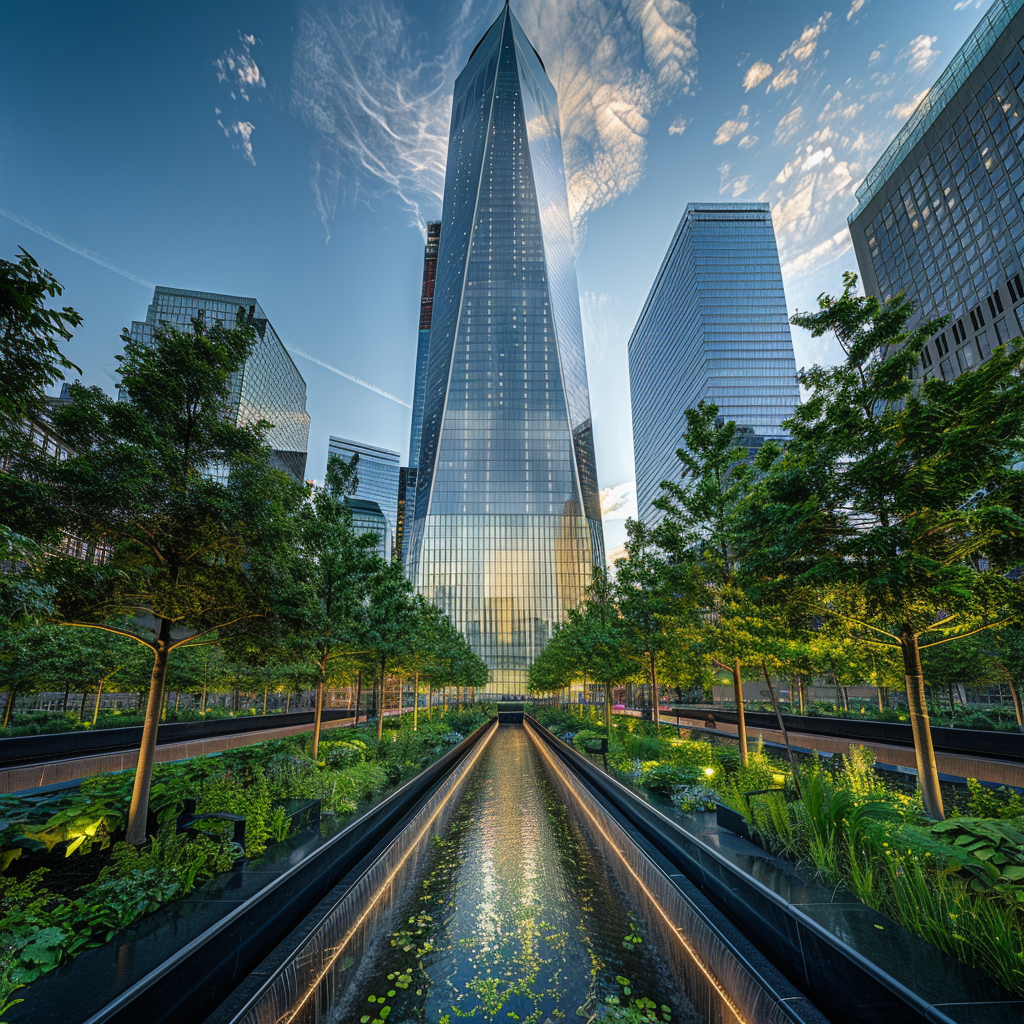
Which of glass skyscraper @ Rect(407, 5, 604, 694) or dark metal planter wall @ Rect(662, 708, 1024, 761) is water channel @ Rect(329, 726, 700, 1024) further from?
glass skyscraper @ Rect(407, 5, 604, 694)

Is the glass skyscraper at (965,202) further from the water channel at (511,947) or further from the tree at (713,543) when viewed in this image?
the water channel at (511,947)

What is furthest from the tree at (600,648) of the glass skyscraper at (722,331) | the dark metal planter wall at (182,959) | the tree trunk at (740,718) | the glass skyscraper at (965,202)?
the glass skyscraper at (722,331)

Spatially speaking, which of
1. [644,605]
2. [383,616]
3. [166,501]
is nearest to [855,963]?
[166,501]

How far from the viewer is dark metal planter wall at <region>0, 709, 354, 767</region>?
1281 centimetres

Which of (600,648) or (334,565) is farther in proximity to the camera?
(600,648)

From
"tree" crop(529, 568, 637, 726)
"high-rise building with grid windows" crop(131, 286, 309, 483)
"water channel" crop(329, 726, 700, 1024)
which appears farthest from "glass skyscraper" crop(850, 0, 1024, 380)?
"high-rise building with grid windows" crop(131, 286, 309, 483)

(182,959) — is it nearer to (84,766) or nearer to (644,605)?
(84,766)

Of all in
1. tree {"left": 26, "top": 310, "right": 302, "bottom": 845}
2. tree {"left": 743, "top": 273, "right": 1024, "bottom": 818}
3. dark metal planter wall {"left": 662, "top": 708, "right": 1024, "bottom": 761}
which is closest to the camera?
tree {"left": 743, "top": 273, "right": 1024, "bottom": 818}

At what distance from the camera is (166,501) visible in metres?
7.30

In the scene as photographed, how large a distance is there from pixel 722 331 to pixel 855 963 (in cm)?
12660

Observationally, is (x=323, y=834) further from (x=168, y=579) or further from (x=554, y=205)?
(x=554, y=205)

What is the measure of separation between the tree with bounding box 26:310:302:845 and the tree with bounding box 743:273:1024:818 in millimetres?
8860

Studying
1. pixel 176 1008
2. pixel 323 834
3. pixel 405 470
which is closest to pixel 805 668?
pixel 323 834

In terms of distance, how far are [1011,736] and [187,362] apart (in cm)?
2115
